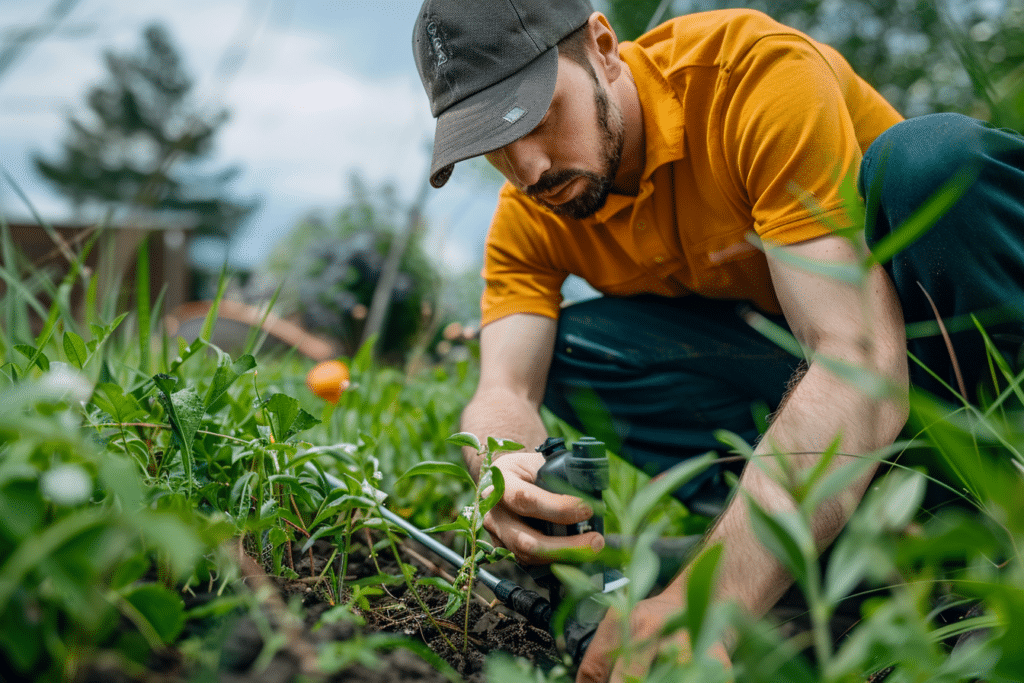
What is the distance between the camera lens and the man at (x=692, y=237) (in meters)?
0.90

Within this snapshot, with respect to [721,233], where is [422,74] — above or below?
above

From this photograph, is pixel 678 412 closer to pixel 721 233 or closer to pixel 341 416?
pixel 721 233

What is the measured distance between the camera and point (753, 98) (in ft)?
3.69

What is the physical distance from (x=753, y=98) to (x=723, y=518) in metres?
0.70

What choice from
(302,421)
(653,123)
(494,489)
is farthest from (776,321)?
(302,421)

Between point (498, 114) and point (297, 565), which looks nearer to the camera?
point (297, 565)

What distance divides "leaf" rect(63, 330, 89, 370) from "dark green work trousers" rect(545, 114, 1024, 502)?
Answer: 2.21ft

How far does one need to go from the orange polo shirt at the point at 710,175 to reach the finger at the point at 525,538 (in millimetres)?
550

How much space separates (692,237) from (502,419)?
53 cm

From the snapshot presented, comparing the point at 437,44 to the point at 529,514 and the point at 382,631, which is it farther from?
the point at 382,631

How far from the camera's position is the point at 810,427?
2.88 feet

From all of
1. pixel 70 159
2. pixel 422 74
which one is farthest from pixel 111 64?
pixel 422 74

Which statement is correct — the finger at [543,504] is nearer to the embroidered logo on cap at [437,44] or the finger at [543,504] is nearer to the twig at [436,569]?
the twig at [436,569]

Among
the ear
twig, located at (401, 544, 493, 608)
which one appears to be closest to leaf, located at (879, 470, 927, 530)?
twig, located at (401, 544, 493, 608)
